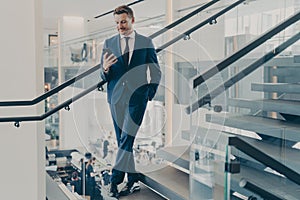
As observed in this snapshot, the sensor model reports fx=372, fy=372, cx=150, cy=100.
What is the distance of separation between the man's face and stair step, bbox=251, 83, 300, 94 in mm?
1161

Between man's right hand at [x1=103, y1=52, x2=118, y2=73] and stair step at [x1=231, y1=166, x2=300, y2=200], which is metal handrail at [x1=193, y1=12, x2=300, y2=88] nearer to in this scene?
stair step at [x1=231, y1=166, x2=300, y2=200]

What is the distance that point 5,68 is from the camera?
3.73 metres

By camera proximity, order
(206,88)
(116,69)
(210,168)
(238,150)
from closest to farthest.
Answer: (238,150) → (210,168) → (206,88) → (116,69)

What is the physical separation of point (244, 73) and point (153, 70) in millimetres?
729

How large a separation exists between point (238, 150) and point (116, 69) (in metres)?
1.43

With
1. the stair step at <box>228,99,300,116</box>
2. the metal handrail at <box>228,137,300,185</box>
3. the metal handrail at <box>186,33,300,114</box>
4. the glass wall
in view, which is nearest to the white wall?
the metal handrail at <box>186,33,300,114</box>

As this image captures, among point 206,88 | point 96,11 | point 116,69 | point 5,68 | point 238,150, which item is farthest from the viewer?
point 96,11

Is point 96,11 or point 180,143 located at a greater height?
point 96,11

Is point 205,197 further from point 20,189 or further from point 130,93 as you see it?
point 20,189

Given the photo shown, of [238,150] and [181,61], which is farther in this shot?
[181,61]

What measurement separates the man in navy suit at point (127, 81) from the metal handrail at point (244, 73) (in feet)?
1.39

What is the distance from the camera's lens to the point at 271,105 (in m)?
2.91

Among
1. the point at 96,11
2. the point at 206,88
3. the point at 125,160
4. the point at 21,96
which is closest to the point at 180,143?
the point at 125,160

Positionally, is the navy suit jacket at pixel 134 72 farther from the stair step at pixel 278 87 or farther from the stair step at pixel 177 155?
the stair step at pixel 278 87
